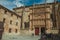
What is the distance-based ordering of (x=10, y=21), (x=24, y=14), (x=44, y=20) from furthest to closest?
(x=24, y=14) → (x=10, y=21) → (x=44, y=20)

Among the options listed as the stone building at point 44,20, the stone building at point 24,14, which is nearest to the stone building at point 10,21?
the stone building at point 24,14

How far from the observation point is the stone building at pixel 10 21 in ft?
88.8

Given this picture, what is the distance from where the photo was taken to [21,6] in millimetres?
34281

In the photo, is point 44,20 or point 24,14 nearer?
point 44,20

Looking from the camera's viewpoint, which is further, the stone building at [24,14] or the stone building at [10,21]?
the stone building at [24,14]

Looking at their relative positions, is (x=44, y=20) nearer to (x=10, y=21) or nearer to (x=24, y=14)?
(x=24, y=14)

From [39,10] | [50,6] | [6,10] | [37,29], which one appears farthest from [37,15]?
[6,10]

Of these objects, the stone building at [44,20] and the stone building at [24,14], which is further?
the stone building at [24,14]

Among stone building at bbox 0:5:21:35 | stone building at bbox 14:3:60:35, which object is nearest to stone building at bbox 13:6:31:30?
stone building at bbox 0:5:21:35

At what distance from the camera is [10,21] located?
2975cm

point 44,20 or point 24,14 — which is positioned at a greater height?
point 24,14

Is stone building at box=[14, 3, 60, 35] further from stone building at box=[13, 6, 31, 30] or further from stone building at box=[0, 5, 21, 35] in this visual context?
stone building at box=[0, 5, 21, 35]

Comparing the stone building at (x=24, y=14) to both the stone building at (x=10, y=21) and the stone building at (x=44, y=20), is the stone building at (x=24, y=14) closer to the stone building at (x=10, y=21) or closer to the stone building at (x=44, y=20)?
the stone building at (x=10, y=21)

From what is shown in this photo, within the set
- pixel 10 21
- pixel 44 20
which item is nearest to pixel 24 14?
pixel 10 21
